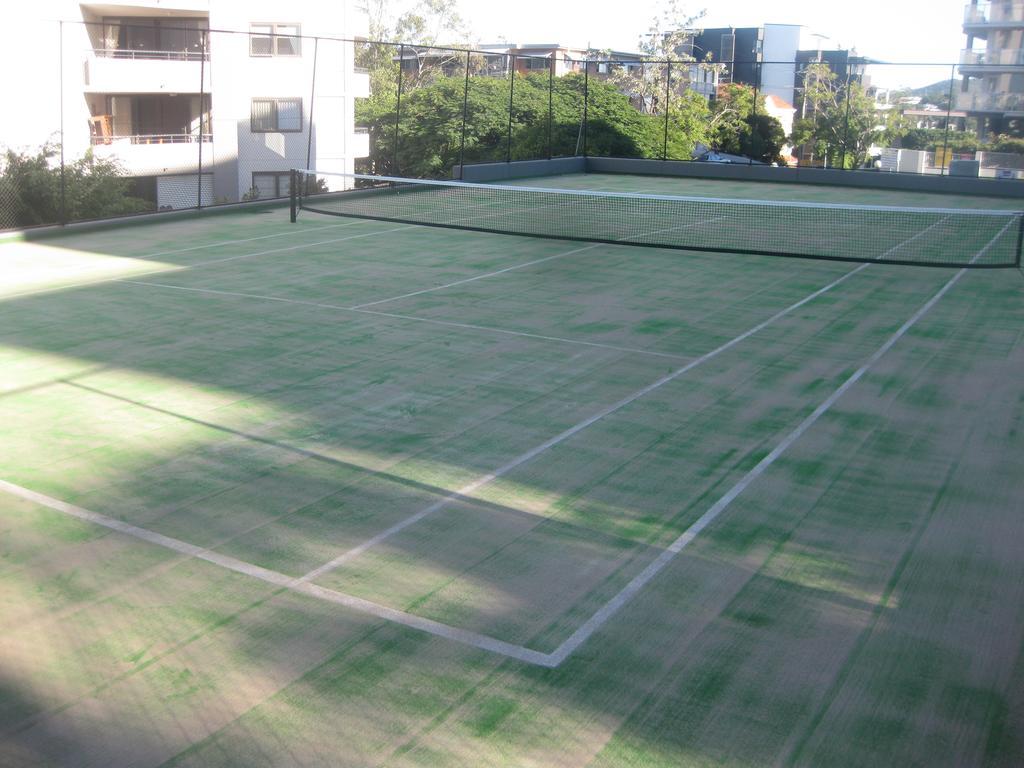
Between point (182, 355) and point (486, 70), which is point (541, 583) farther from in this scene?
point (486, 70)

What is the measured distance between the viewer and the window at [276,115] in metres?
40.7

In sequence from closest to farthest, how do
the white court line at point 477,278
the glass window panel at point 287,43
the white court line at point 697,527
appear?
the white court line at point 697,527 < the white court line at point 477,278 < the glass window panel at point 287,43

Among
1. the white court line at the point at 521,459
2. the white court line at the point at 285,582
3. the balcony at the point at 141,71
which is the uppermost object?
the balcony at the point at 141,71

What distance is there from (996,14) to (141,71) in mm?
52054

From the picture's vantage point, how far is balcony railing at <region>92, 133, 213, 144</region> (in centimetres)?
3597

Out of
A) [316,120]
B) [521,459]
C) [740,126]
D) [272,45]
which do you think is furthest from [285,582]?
[740,126]

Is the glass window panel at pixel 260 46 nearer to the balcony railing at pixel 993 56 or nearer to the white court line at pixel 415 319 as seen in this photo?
the white court line at pixel 415 319

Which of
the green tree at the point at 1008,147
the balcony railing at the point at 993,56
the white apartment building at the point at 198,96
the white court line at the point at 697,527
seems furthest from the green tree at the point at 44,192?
the balcony railing at the point at 993,56

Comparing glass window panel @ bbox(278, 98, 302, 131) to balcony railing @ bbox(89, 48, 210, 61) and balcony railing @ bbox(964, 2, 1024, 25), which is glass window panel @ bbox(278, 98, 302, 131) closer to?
balcony railing @ bbox(89, 48, 210, 61)

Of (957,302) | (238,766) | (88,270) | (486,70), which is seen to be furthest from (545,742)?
(486,70)

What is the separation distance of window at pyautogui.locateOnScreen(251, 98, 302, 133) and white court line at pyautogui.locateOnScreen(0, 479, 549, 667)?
34.7m

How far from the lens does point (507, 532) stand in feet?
24.6

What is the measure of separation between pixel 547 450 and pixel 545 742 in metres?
4.08

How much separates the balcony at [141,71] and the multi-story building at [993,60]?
123ft
